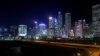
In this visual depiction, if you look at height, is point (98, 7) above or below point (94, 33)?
above

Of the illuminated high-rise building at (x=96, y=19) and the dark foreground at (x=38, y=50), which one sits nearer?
the dark foreground at (x=38, y=50)

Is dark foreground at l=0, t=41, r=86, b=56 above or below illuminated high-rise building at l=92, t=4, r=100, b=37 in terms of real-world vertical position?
below

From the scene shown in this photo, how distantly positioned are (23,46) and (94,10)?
13664cm

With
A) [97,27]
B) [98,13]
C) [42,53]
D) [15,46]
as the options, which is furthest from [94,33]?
[42,53]

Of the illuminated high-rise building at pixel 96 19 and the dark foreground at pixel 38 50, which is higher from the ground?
the illuminated high-rise building at pixel 96 19

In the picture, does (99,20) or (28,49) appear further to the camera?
(99,20)

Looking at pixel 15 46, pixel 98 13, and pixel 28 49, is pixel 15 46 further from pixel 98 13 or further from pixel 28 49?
pixel 98 13

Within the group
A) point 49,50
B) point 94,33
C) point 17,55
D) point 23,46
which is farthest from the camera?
point 94,33

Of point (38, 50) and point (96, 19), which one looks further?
point (96, 19)

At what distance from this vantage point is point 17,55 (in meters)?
65.9

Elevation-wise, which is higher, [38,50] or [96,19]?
[96,19]

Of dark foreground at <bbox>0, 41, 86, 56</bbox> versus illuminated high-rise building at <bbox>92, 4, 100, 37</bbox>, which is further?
illuminated high-rise building at <bbox>92, 4, 100, 37</bbox>

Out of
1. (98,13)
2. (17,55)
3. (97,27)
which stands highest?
(98,13)

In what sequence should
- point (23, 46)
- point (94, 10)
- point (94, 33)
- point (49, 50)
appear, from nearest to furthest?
point (49, 50), point (23, 46), point (94, 33), point (94, 10)
